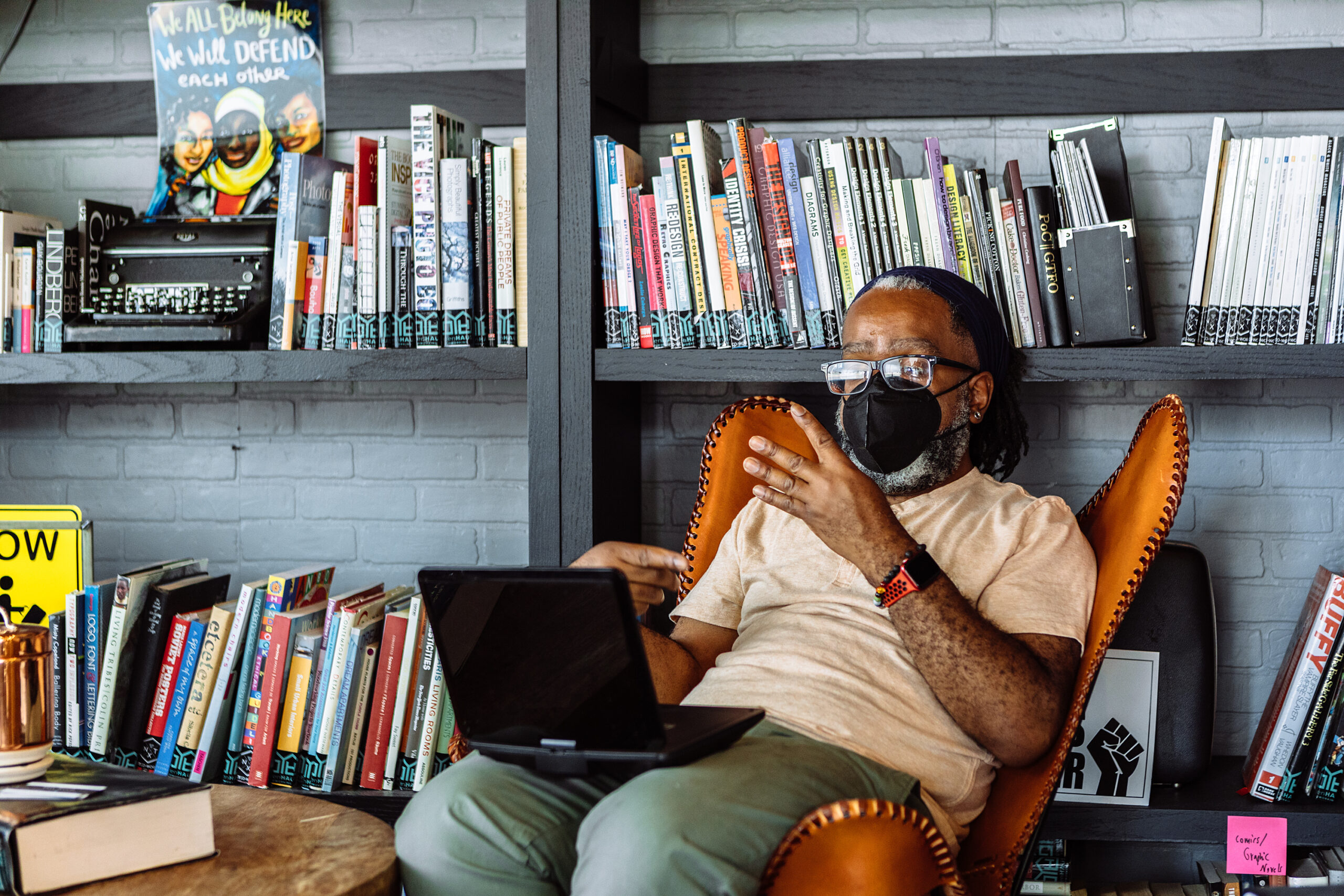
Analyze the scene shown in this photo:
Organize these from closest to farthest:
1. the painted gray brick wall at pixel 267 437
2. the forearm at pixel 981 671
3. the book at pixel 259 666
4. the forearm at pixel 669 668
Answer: the forearm at pixel 981 671 → the forearm at pixel 669 668 → the book at pixel 259 666 → the painted gray brick wall at pixel 267 437

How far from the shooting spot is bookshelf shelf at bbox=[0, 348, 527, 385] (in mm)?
1764

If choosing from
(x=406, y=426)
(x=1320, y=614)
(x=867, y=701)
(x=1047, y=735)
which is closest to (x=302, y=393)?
(x=406, y=426)

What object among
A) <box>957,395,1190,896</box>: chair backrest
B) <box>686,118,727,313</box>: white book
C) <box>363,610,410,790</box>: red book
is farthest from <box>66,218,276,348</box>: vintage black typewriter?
<box>957,395,1190,896</box>: chair backrest

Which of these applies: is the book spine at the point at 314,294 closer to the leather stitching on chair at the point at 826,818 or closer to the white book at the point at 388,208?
the white book at the point at 388,208

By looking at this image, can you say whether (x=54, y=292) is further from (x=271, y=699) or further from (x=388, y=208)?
(x=271, y=699)

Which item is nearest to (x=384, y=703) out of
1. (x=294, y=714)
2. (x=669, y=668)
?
(x=294, y=714)

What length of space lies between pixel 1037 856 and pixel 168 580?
1.55m

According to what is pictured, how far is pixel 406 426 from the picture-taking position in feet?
7.22

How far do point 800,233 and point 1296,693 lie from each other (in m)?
1.02

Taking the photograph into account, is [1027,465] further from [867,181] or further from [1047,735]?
[1047,735]

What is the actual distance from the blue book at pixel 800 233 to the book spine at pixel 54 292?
4.21 ft

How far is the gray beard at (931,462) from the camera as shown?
1530 mm

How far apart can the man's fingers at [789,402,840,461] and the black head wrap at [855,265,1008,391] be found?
34 cm

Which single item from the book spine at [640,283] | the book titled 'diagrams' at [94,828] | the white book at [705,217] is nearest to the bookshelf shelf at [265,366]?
the book spine at [640,283]
